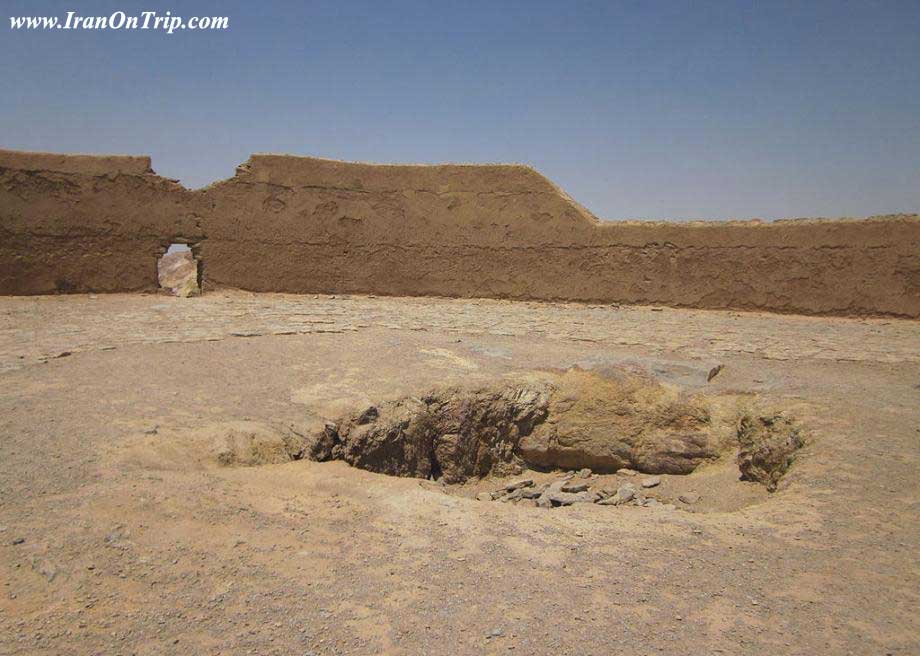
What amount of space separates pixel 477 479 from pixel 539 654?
11.6 feet

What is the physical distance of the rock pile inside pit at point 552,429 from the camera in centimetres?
548

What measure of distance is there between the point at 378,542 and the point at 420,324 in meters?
5.52

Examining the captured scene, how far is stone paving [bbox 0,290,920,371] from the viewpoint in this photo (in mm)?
6965

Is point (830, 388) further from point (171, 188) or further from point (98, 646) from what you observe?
point (171, 188)

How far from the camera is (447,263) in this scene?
1181 centimetres

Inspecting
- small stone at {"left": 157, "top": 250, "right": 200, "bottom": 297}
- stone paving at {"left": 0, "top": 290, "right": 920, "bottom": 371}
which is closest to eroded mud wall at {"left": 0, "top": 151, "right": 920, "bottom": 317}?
stone paving at {"left": 0, "top": 290, "right": 920, "bottom": 371}

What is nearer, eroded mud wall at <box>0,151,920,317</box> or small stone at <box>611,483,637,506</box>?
small stone at <box>611,483,637,506</box>

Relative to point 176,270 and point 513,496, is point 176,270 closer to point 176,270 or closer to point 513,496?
point 176,270

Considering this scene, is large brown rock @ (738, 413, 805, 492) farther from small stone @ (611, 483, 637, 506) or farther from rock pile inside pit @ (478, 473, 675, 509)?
small stone @ (611, 483, 637, 506)

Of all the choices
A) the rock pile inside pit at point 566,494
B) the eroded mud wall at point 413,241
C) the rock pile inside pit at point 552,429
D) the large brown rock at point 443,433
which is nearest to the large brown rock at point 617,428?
the rock pile inside pit at point 552,429

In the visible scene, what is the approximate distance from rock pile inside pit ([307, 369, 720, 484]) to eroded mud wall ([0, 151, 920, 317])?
5506 mm

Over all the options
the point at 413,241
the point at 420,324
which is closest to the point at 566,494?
the point at 420,324

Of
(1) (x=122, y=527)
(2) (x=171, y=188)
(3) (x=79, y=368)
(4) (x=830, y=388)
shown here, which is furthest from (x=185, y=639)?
(2) (x=171, y=188)

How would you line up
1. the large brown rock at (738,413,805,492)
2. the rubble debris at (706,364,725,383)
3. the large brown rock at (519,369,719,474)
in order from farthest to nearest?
the rubble debris at (706,364,725,383), the large brown rock at (519,369,719,474), the large brown rock at (738,413,805,492)
